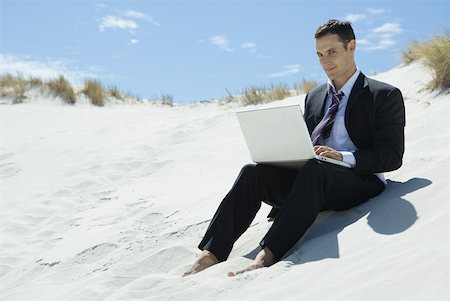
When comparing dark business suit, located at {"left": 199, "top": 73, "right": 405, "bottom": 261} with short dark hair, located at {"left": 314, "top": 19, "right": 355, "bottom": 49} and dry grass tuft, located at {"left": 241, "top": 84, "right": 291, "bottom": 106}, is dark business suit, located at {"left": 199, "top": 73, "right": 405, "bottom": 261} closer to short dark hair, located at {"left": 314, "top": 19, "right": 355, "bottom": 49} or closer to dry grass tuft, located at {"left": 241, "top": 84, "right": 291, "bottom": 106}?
short dark hair, located at {"left": 314, "top": 19, "right": 355, "bottom": 49}

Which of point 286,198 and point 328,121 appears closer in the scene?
point 286,198

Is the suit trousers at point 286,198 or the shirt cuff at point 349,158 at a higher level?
the shirt cuff at point 349,158

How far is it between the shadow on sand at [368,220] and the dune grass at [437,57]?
2.99 m

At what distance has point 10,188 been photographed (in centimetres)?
737

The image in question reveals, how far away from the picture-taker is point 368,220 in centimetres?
340

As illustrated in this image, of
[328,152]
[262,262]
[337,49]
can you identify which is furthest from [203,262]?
[337,49]

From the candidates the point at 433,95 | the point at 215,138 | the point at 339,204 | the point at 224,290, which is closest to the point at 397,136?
the point at 339,204

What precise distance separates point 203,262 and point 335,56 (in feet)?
4.81

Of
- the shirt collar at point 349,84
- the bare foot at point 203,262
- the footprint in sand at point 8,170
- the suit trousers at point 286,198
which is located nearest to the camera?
the suit trousers at point 286,198

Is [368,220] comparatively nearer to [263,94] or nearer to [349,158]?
[349,158]

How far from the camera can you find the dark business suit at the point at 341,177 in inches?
135

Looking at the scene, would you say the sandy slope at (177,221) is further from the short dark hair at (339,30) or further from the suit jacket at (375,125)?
the short dark hair at (339,30)

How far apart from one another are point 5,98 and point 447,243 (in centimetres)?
1162

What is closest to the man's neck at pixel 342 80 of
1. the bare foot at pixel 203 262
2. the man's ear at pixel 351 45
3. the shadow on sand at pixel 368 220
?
the man's ear at pixel 351 45
